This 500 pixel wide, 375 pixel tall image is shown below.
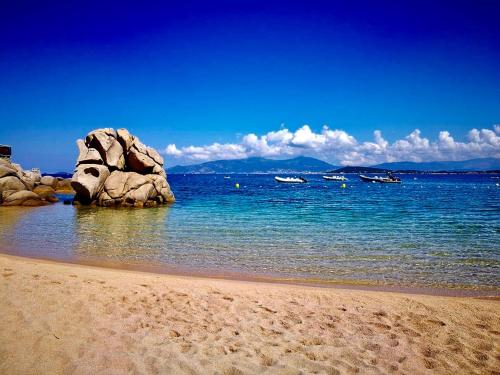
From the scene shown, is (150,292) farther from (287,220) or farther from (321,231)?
(287,220)

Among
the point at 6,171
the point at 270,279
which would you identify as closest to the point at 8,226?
the point at 6,171

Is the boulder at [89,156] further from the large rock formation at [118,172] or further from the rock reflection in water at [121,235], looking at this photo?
the rock reflection in water at [121,235]

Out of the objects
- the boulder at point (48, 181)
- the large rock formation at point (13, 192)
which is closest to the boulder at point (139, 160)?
the large rock formation at point (13, 192)

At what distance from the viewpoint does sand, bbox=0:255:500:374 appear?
5.25 metres

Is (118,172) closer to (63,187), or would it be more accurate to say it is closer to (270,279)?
(63,187)

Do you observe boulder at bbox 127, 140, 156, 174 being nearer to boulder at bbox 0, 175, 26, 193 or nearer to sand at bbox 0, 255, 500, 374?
boulder at bbox 0, 175, 26, 193

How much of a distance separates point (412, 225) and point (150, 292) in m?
18.0

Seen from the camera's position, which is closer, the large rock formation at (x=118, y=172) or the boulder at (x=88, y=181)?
the boulder at (x=88, y=181)

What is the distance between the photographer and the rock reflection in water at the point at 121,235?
48.0ft

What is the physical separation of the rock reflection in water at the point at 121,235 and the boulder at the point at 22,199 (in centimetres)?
948

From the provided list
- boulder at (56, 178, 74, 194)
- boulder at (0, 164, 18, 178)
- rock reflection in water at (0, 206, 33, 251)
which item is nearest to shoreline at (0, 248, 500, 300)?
rock reflection in water at (0, 206, 33, 251)

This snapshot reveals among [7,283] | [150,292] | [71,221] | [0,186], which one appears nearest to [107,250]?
[7,283]

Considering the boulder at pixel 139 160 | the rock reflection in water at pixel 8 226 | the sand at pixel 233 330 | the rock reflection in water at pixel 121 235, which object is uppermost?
the boulder at pixel 139 160

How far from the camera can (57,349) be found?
18.1 feet
